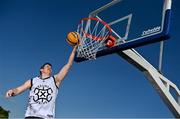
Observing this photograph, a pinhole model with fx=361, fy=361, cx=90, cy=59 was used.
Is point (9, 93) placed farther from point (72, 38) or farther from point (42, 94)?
point (72, 38)

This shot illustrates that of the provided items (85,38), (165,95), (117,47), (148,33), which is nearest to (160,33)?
(148,33)

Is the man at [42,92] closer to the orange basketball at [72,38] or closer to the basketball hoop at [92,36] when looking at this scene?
the orange basketball at [72,38]

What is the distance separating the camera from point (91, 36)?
30.7ft

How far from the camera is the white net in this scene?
899cm

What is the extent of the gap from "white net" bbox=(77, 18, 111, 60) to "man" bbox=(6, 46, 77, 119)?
121 inches

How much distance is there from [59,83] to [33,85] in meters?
0.41

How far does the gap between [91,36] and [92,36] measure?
3 cm

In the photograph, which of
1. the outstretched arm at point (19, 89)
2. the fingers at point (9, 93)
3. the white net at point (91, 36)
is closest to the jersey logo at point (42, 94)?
the outstretched arm at point (19, 89)

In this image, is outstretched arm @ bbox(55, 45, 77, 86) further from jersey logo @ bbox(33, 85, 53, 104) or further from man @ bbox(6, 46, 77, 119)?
jersey logo @ bbox(33, 85, 53, 104)

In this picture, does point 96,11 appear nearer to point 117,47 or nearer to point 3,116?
point 117,47

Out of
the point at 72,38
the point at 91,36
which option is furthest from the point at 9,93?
the point at 91,36

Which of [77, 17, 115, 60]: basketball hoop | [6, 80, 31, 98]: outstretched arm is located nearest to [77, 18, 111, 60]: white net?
[77, 17, 115, 60]: basketball hoop

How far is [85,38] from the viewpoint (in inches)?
363

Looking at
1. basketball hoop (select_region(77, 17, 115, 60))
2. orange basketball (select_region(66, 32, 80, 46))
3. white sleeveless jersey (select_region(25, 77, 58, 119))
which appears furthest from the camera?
basketball hoop (select_region(77, 17, 115, 60))
